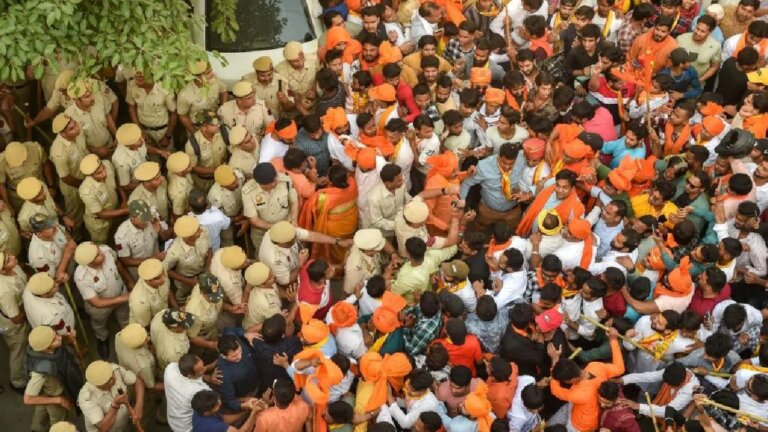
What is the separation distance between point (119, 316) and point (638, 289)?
425 cm

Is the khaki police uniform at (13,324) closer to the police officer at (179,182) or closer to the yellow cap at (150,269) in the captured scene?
the yellow cap at (150,269)

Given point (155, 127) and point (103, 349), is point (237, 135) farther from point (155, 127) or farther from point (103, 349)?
point (103, 349)

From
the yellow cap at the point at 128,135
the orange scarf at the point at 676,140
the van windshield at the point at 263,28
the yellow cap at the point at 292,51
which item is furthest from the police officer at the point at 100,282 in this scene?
the orange scarf at the point at 676,140

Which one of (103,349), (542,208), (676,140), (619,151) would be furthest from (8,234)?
(676,140)

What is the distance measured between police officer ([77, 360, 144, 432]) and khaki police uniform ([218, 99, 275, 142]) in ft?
8.98

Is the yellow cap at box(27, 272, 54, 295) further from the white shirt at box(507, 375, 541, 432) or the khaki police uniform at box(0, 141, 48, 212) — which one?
the white shirt at box(507, 375, 541, 432)

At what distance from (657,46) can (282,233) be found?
4.71m

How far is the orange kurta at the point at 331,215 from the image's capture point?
24.3 feet

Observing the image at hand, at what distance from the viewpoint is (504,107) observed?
7633mm

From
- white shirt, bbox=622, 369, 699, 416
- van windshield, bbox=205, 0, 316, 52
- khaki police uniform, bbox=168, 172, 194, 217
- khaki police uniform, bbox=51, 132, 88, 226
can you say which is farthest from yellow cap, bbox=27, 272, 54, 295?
white shirt, bbox=622, 369, 699, 416

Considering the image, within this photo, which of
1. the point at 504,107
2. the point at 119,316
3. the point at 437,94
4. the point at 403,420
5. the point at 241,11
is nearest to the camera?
the point at 403,420

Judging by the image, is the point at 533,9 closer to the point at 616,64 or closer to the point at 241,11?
the point at 616,64

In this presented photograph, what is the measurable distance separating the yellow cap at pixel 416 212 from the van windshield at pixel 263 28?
9.70ft

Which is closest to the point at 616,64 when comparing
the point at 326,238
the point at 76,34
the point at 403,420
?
the point at 326,238
